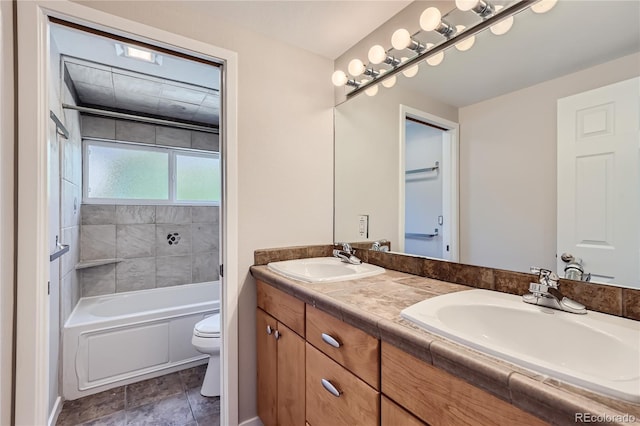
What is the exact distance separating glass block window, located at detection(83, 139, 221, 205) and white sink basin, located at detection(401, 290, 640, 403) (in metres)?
3.01

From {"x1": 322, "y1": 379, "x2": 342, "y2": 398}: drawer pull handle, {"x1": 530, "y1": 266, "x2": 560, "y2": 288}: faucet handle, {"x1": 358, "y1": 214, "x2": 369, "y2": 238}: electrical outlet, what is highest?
{"x1": 358, "y1": 214, "x2": 369, "y2": 238}: electrical outlet

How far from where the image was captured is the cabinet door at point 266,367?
4.55 feet

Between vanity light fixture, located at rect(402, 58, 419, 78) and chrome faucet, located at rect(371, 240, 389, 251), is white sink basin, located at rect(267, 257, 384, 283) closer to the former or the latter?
chrome faucet, located at rect(371, 240, 389, 251)

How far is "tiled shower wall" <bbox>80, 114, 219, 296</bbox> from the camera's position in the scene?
269 centimetres

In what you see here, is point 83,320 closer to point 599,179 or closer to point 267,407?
point 267,407

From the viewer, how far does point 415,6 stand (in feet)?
4.47

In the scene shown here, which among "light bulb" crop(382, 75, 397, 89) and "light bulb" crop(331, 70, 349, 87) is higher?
"light bulb" crop(331, 70, 349, 87)

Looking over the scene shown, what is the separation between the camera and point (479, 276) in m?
1.14

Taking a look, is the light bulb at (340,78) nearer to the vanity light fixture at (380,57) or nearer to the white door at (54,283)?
the vanity light fixture at (380,57)

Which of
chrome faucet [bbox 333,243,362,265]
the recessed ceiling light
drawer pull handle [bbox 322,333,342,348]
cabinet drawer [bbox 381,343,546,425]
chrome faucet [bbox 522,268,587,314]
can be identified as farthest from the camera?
the recessed ceiling light

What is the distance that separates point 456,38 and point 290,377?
1640mm

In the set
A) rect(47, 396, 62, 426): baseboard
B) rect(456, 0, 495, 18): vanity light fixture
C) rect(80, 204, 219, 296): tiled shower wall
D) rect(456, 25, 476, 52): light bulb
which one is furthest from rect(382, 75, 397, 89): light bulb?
rect(47, 396, 62, 426): baseboard

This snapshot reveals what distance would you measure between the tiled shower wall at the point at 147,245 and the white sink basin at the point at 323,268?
77.8 inches

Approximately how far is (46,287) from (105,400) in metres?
1.27
